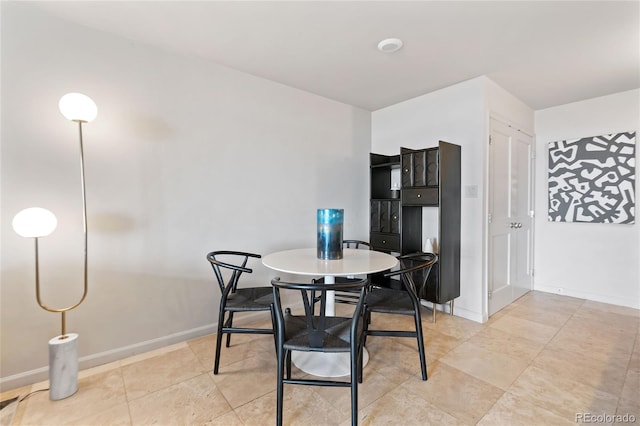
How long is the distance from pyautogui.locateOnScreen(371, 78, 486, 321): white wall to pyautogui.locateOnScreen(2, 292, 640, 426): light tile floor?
1.58ft

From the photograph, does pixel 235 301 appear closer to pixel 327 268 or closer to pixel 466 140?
pixel 327 268

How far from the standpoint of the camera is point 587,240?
3436mm

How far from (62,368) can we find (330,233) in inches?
72.5

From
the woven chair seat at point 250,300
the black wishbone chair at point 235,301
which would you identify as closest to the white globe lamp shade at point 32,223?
the black wishbone chair at point 235,301

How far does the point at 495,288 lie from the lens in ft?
10.1

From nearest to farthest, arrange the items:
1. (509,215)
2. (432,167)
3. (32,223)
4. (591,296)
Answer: (32,223)
(432,167)
(509,215)
(591,296)

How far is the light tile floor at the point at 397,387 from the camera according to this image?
1.55 m

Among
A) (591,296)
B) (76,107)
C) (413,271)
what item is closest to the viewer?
(76,107)

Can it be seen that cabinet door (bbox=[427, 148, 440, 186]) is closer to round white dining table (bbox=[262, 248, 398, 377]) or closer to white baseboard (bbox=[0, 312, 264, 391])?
round white dining table (bbox=[262, 248, 398, 377])

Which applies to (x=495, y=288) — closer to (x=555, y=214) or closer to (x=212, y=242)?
(x=555, y=214)

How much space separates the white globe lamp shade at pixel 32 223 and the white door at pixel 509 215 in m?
3.58

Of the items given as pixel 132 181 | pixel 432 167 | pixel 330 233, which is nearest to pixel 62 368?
pixel 132 181

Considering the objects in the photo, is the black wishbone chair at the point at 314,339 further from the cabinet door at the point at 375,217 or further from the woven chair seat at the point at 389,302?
the cabinet door at the point at 375,217

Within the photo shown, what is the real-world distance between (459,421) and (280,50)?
2.80m
